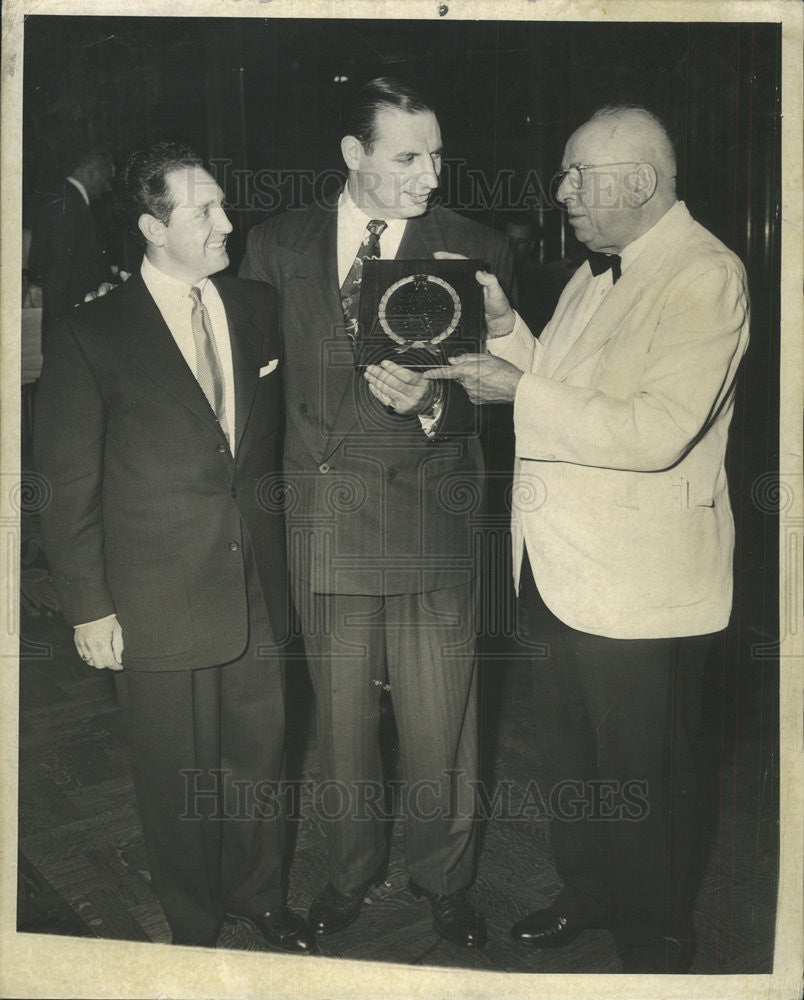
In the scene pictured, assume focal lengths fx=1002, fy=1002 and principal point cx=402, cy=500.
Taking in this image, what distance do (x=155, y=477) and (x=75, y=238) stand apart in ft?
1.81

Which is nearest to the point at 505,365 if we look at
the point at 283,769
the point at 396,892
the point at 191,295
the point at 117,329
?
the point at 191,295

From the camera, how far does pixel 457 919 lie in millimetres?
2250

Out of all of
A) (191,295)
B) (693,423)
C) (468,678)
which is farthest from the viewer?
(468,678)

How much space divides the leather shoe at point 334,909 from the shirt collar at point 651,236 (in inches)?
59.5

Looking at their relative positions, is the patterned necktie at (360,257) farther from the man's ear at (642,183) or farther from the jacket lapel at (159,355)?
the man's ear at (642,183)

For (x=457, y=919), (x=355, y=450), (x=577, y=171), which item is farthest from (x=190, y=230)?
(x=457, y=919)

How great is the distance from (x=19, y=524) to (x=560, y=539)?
1.18 metres

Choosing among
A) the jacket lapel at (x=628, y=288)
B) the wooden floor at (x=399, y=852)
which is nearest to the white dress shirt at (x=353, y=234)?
the jacket lapel at (x=628, y=288)

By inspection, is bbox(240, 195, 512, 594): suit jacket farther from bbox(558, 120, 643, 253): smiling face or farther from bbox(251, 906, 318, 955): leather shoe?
bbox(251, 906, 318, 955): leather shoe

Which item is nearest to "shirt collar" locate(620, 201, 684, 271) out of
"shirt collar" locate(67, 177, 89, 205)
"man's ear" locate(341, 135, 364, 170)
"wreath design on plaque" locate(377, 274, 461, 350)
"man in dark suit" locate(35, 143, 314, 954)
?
"wreath design on plaque" locate(377, 274, 461, 350)

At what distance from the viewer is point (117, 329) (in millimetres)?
2062

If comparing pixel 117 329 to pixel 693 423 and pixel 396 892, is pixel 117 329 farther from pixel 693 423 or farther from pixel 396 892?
pixel 396 892

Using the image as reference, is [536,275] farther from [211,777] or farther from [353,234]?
[211,777]

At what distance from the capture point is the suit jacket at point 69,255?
7.00ft
